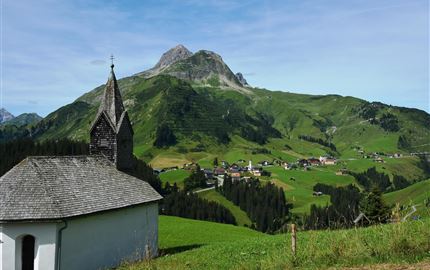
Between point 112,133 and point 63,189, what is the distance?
927 cm

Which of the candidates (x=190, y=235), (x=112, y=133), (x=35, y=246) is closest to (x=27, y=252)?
(x=35, y=246)

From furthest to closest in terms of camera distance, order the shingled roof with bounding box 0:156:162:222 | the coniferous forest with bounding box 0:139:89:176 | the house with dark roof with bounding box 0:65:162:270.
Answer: the coniferous forest with bounding box 0:139:89:176 < the shingled roof with bounding box 0:156:162:222 < the house with dark roof with bounding box 0:65:162:270

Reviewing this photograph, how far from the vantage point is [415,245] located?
13102mm

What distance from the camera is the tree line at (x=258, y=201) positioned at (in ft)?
453

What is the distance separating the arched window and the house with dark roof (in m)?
0.03

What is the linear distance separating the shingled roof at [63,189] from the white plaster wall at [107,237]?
0.81 m

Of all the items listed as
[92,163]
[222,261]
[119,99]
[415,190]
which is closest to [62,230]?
[92,163]

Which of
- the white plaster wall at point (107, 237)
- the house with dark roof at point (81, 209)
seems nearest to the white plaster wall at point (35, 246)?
the house with dark roof at point (81, 209)

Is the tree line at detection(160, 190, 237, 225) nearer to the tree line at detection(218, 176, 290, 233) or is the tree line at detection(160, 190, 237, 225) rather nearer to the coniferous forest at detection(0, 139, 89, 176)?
the tree line at detection(218, 176, 290, 233)

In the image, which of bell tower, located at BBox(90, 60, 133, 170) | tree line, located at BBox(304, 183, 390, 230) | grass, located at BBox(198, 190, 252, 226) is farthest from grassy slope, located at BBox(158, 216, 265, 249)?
grass, located at BBox(198, 190, 252, 226)

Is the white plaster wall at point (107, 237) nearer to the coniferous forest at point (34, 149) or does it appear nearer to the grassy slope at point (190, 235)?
the grassy slope at point (190, 235)

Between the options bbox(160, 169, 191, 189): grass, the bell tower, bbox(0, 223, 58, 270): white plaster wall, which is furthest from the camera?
bbox(160, 169, 191, 189): grass

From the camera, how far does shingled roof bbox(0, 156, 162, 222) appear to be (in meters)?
25.9

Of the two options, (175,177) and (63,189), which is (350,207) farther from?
(175,177)
